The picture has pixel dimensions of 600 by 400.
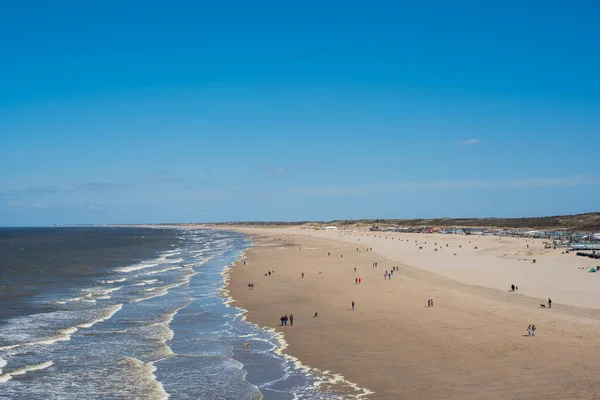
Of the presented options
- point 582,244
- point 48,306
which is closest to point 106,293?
point 48,306

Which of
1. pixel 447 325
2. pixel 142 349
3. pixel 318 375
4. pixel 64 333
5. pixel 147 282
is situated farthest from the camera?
pixel 147 282

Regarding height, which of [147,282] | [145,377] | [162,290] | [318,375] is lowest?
[145,377]

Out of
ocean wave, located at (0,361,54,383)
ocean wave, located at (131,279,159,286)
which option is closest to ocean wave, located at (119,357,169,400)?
ocean wave, located at (0,361,54,383)

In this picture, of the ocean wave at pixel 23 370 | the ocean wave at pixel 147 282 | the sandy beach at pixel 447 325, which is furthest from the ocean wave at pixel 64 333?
the ocean wave at pixel 147 282

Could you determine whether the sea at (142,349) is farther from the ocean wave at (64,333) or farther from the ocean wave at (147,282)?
the ocean wave at (147,282)

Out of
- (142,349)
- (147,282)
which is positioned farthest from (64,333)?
(147,282)

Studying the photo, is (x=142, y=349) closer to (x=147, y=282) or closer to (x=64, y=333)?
(x=64, y=333)
